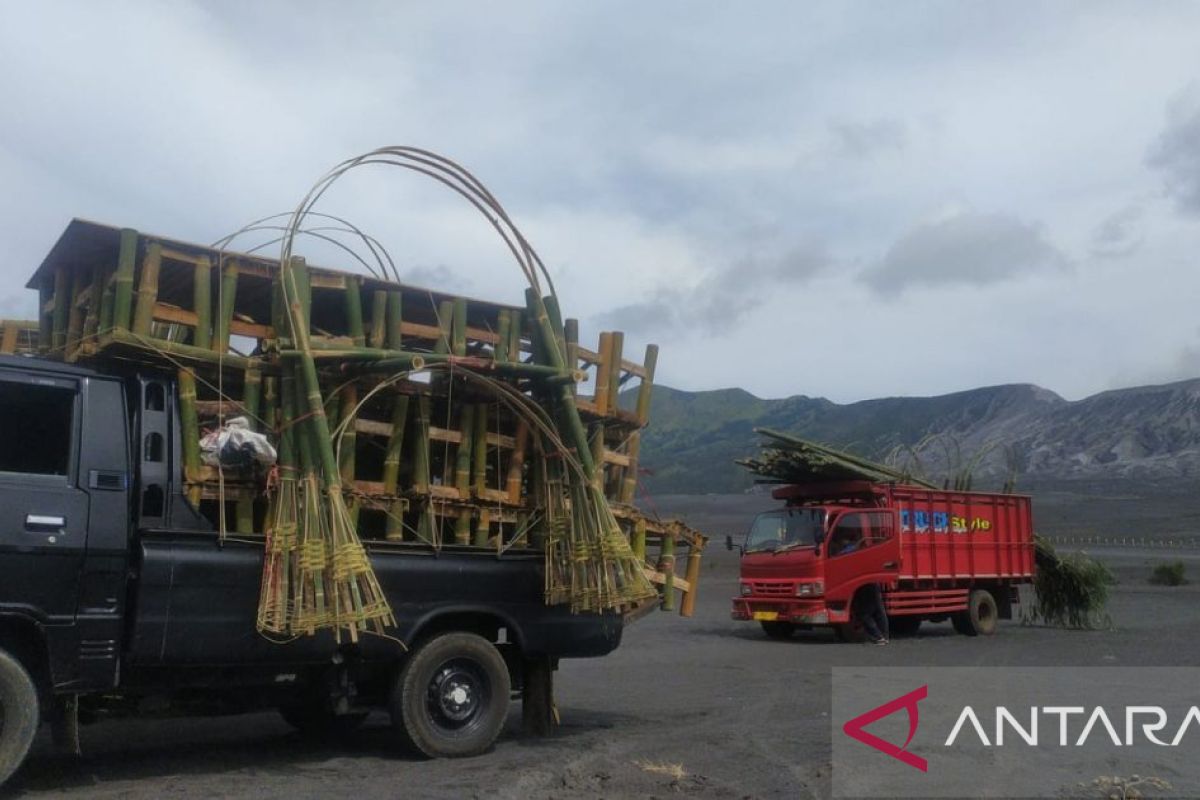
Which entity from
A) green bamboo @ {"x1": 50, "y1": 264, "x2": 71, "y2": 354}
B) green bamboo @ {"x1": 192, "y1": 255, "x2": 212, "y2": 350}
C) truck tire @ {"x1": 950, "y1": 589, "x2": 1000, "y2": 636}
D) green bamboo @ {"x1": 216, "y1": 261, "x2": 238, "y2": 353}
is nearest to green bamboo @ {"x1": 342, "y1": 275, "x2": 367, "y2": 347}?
green bamboo @ {"x1": 216, "y1": 261, "x2": 238, "y2": 353}

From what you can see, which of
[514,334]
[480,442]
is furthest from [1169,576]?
[480,442]

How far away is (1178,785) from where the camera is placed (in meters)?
7.25

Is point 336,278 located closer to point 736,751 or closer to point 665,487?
point 736,751

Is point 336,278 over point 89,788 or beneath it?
over

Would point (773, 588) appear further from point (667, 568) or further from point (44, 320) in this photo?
point (44, 320)

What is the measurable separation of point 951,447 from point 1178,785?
52.6ft

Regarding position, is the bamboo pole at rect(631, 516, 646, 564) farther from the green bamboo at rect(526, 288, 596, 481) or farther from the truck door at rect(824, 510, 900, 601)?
the truck door at rect(824, 510, 900, 601)

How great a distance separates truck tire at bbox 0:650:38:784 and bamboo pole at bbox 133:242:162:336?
206 cm

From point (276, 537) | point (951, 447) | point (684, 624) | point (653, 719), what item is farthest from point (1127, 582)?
point (276, 537)

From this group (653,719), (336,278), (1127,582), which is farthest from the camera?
(1127,582)

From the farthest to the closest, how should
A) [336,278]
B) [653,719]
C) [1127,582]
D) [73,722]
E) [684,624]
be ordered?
1. [1127,582]
2. [684,624]
3. [653,719]
4. [336,278]
5. [73,722]

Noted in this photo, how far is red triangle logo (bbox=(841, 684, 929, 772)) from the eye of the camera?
8172 mm

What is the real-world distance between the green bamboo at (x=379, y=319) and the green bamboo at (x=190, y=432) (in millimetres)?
1279

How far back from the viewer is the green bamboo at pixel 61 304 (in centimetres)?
810
